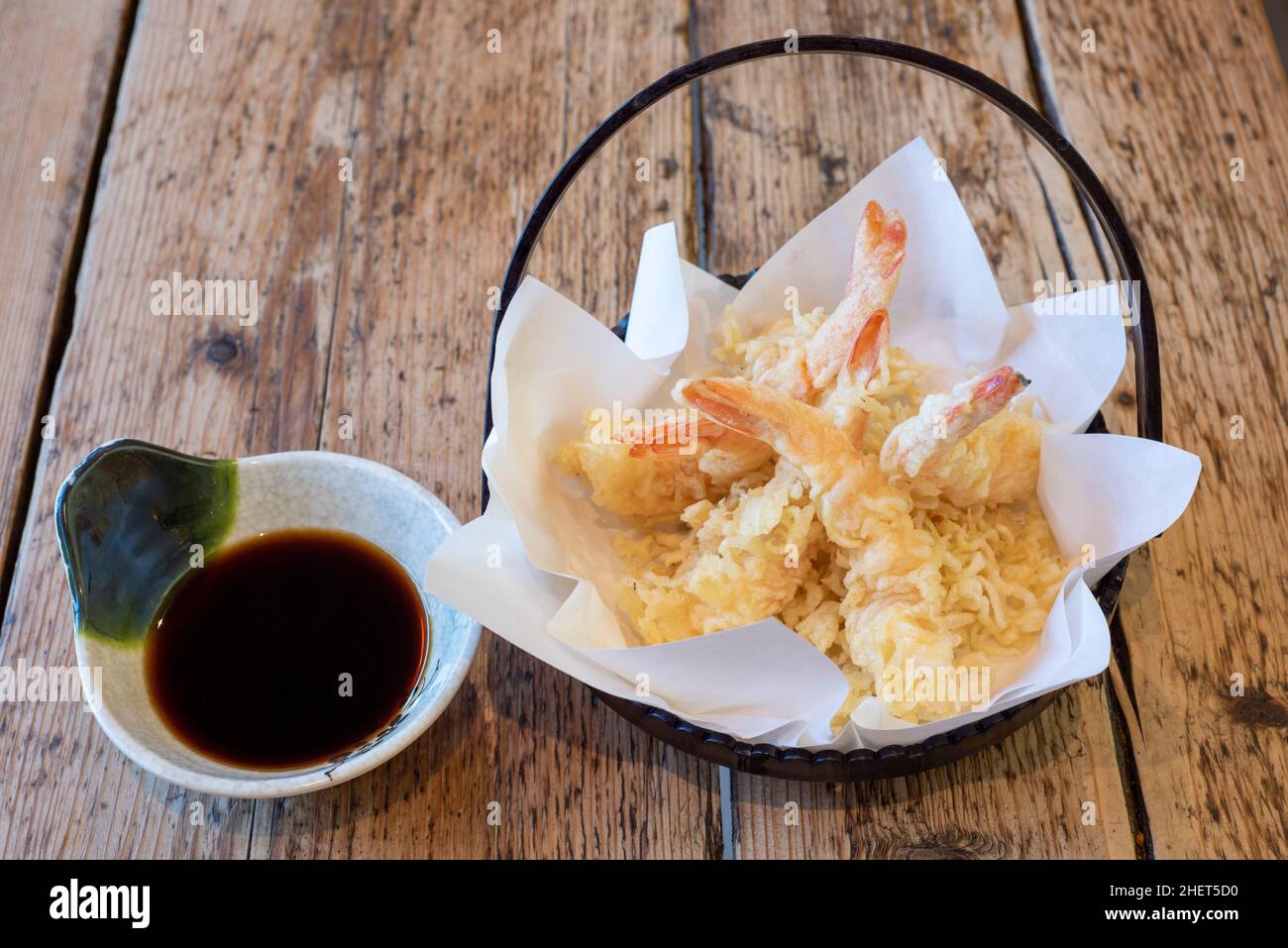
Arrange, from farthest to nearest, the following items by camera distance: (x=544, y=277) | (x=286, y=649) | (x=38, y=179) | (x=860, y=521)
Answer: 1. (x=38, y=179)
2. (x=544, y=277)
3. (x=286, y=649)
4. (x=860, y=521)

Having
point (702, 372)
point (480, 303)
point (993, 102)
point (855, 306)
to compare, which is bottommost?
point (480, 303)

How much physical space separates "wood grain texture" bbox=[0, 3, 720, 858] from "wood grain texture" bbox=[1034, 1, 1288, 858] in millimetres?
712

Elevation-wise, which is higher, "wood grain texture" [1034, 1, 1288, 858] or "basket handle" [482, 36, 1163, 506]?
"basket handle" [482, 36, 1163, 506]

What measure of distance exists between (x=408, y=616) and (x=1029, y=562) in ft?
2.86

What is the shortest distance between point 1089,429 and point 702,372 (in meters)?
0.58

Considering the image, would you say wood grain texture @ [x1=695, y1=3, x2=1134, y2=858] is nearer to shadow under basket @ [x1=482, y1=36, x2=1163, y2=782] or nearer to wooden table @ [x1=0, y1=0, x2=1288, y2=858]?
wooden table @ [x1=0, y1=0, x2=1288, y2=858]

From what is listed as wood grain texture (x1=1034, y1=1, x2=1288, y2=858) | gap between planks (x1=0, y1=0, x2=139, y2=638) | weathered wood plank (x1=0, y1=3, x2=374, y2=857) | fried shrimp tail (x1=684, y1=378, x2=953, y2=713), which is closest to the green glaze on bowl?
weathered wood plank (x1=0, y1=3, x2=374, y2=857)

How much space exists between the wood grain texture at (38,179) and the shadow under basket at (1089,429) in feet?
3.11

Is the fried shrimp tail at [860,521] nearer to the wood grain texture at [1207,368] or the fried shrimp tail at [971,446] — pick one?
the fried shrimp tail at [971,446]

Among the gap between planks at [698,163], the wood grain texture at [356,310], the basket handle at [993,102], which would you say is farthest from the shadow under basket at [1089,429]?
the gap between planks at [698,163]

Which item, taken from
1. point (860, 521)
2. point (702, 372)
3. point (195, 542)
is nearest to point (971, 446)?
point (860, 521)

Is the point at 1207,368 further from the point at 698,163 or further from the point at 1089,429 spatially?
the point at 698,163

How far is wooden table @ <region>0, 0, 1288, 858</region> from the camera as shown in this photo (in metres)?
1.68

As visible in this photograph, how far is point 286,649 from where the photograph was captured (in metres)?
1.66
